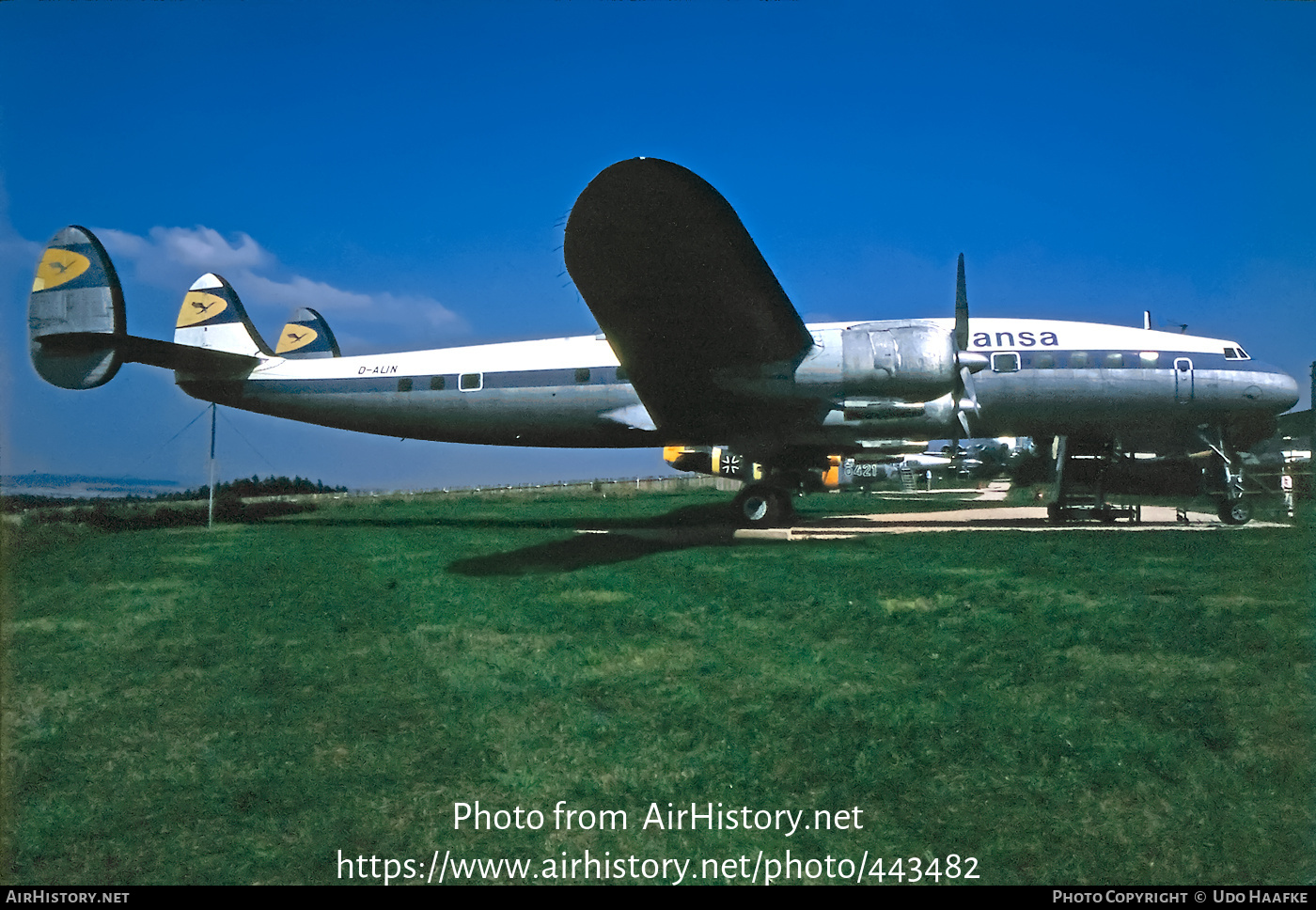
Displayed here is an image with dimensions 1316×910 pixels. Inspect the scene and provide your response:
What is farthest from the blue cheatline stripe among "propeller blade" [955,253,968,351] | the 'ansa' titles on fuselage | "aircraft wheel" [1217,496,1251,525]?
"aircraft wheel" [1217,496,1251,525]

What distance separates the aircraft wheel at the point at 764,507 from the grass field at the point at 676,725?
5.97 m

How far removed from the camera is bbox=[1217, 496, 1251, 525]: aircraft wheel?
1301 cm

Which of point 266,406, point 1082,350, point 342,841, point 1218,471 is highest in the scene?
point 1082,350

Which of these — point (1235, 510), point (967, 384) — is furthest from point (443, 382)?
point (1235, 510)

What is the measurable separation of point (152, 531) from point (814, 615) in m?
13.8

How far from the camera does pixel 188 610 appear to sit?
20.0 feet

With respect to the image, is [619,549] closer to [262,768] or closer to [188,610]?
[188,610]

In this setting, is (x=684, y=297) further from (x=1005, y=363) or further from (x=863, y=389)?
(x=1005, y=363)

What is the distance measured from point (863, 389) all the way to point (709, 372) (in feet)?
7.78

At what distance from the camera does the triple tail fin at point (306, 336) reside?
1975 centimetres

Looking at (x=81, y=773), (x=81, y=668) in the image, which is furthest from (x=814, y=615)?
(x=81, y=668)

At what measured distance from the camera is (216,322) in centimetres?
1759

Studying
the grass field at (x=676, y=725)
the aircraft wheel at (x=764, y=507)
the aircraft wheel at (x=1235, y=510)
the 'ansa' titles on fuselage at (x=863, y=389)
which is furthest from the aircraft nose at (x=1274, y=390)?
the aircraft wheel at (x=764, y=507)

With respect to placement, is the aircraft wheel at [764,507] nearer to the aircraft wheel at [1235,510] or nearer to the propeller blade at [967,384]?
the propeller blade at [967,384]
